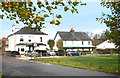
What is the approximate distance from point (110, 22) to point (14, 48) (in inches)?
1924

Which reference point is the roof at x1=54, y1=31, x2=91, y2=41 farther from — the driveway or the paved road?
the paved road

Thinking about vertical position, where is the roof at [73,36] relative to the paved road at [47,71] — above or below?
above

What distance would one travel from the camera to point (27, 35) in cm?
6334

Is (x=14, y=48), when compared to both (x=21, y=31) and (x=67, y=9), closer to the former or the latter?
(x=21, y=31)

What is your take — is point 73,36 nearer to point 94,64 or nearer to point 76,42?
point 76,42

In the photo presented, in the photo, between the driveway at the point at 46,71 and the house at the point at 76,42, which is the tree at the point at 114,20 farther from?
the house at the point at 76,42

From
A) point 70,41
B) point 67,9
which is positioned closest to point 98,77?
point 67,9

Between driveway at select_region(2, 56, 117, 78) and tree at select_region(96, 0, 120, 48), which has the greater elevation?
tree at select_region(96, 0, 120, 48)

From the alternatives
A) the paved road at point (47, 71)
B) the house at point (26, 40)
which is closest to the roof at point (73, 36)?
the house at point (26, 40)

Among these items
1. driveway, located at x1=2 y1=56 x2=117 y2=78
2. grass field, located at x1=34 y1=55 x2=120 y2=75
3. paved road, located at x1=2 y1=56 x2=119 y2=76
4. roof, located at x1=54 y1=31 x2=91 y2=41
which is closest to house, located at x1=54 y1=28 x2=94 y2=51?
roof, located at x1=54 y1=31 x2=91 y2=41

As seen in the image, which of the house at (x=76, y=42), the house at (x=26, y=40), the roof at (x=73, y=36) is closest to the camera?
the house at (x=26, y=40)

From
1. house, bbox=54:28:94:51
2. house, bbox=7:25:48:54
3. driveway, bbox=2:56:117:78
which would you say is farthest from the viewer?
house, bbox=54:28:94:51

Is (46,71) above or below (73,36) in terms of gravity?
below

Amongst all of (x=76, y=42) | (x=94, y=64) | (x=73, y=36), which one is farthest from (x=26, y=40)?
(x=94, y=64)
